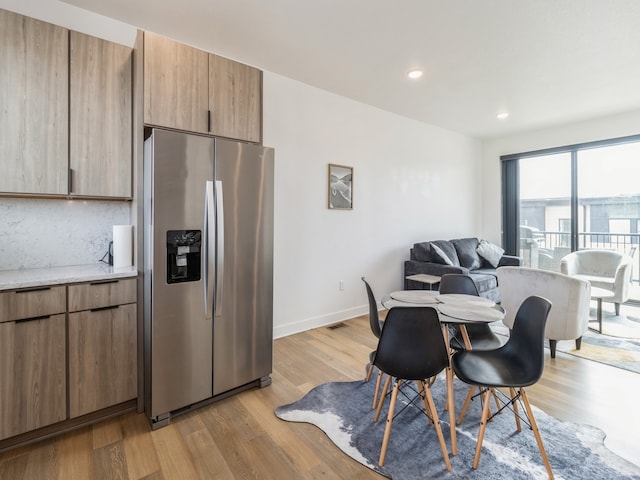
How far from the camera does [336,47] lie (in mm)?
2959

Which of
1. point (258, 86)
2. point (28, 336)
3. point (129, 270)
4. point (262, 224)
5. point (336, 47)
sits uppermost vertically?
point (336, 47)

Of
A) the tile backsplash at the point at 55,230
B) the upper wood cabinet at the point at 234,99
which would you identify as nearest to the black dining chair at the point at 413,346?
the upper wood cabinet at the point at 234,99

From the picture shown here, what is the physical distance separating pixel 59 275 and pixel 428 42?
336 centimetres

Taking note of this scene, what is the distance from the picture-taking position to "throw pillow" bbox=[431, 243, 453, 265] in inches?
182

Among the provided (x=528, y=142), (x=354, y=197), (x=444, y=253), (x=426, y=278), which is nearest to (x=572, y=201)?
(x=528, y=142)

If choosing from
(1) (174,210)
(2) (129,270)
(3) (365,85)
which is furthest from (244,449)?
(3) (365,85)

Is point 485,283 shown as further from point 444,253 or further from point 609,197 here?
point 609,197

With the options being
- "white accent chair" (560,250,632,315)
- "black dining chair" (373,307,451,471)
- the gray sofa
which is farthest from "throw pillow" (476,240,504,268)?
"black dining chair" (373,307,451,471)

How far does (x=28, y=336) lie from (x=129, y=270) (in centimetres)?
62

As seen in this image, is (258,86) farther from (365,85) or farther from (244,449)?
(244,449)

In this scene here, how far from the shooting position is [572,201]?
5406 mm

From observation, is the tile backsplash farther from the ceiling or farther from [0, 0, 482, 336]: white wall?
the ceiling

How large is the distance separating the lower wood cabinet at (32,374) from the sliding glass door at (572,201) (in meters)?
6.63

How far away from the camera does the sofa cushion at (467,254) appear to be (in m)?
5.17
